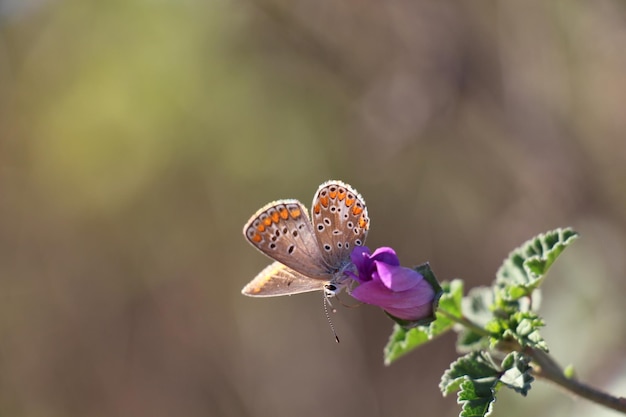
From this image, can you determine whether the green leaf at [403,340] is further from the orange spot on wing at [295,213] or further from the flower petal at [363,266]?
the orange spot on wing at [295,213]

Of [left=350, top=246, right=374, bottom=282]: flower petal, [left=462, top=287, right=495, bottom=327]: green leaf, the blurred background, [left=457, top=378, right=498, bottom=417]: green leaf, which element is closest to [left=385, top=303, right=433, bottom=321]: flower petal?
[left=350, top=246, right=374, bottom=282]: flower petal

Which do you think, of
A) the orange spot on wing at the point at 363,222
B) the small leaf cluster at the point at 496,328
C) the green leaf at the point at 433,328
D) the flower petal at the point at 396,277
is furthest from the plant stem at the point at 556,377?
the orange spot on wing at the point at 363,222

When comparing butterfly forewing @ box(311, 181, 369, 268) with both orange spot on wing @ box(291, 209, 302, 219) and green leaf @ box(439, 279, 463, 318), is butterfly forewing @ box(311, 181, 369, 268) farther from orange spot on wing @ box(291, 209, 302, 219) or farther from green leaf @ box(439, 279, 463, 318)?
green leaf @ box(439, 279, 463, 318)

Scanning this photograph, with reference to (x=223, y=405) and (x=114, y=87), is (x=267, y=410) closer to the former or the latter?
(x=223, y=405)

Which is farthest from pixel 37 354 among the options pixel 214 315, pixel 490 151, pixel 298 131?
pixel 490 151

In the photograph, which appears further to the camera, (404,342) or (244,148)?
(244,148)

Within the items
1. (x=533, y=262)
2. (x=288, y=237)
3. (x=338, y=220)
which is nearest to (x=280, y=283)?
(x=288, y=237)
